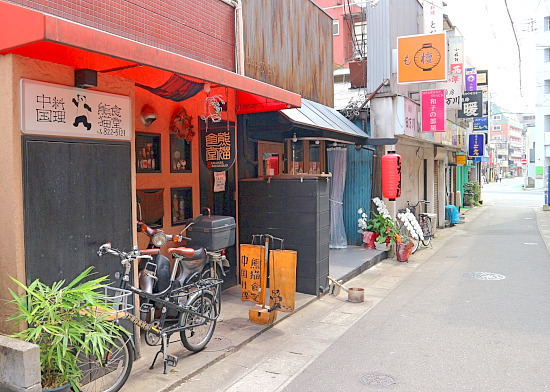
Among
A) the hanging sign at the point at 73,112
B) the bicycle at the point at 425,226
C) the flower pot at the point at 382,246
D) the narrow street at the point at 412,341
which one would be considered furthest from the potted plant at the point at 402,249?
the hanging sign at the point at 73,112

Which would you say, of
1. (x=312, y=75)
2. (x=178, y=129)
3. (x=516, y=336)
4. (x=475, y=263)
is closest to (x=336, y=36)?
(x=312, y=75)

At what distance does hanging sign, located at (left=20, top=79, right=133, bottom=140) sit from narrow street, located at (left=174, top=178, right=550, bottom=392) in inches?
120

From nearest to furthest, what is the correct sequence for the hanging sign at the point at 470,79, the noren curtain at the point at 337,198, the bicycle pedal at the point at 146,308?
the bicycle pedal at the point at 146,308
the noren curtain at the point at 337,198
the hanging sign at the point at 470,79

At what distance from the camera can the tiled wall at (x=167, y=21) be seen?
5852 mm

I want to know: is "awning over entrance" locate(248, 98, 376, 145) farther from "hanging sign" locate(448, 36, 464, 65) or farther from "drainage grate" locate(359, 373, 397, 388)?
"hanging sign" locate(448, 36, 464, 65)

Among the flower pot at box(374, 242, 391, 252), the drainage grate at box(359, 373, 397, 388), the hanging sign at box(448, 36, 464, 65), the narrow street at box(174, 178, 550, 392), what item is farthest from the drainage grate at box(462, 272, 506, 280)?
the hanging sign at box(448, 36, 464, 65)

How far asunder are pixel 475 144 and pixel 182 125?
Answer: 996 inches

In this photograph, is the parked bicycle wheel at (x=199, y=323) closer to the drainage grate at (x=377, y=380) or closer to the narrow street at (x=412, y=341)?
the narrow street at (x=412, y=341)

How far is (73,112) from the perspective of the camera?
5.01 meters

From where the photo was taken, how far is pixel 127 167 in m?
5.68

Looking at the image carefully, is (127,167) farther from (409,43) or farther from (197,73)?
(409,43)

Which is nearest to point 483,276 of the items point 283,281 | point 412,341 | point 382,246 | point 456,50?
point 382,246

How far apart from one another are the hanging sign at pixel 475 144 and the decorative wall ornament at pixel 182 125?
2481cm

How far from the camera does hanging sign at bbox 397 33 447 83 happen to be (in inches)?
542
